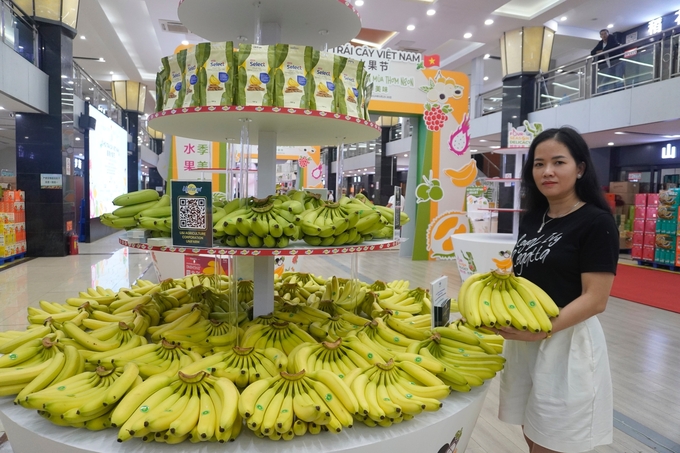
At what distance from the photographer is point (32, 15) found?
9031 millimetres

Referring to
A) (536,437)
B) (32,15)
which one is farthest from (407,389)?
(32,15)

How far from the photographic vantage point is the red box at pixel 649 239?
9266 millimetres

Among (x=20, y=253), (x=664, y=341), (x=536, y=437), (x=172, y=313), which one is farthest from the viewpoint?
(x=20, y=253)

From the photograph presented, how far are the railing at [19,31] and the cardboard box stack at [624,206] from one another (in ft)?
41.8

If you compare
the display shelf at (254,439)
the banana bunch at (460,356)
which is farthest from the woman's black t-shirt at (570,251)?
the display shelf at (254,439)

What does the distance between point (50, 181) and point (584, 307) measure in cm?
1045

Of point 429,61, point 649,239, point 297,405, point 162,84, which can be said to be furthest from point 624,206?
point 297,405

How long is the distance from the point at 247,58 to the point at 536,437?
69.2 inches

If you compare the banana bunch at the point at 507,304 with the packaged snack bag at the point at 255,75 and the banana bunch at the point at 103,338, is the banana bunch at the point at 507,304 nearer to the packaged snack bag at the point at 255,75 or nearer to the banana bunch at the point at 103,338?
the packaged snack bag at the point at 255,75

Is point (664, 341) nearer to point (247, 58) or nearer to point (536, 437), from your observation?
point (536, 437)

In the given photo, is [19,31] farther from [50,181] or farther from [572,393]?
[572,393]

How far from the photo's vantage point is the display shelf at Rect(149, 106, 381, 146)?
1685 millimetres

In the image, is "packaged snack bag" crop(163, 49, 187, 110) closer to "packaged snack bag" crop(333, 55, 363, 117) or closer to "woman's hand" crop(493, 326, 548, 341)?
"packaged snack bag" crop(333, 55, 363, 117)

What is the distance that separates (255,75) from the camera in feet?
5.57
